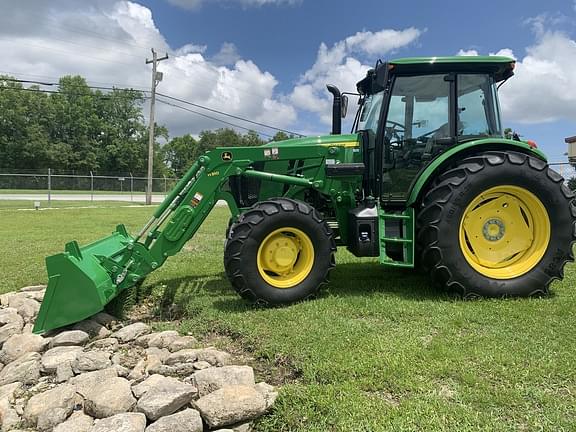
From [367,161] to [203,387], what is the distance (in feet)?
11.4

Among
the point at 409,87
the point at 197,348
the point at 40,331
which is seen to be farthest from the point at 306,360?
the point at 409,87

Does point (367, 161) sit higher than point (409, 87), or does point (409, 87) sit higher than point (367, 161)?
point (409, 87)

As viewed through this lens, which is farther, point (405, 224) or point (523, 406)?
point (405, 224)

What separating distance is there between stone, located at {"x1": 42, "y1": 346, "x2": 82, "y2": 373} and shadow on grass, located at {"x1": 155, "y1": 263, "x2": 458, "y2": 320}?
121cm

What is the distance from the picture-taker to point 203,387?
3.24m

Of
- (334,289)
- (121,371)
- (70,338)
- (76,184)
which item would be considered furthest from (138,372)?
(76,184)

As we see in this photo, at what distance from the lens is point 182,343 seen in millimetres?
4242

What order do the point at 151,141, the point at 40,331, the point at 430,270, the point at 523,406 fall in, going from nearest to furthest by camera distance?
the point at 523,406 < the point at 40,331 < the point at 430,270 < the point at 151,141

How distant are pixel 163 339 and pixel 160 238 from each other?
117cm

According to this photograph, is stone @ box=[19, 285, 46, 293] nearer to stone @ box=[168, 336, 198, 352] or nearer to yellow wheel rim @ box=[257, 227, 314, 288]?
stone @ box=[168, 336, 198, 352]

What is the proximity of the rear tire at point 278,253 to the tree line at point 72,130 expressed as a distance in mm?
44489

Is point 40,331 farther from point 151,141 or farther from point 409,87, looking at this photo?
point 151,141

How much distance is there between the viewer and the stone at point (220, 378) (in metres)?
3.23

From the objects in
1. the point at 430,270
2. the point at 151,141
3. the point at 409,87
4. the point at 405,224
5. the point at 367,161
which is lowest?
the point at 430,270
